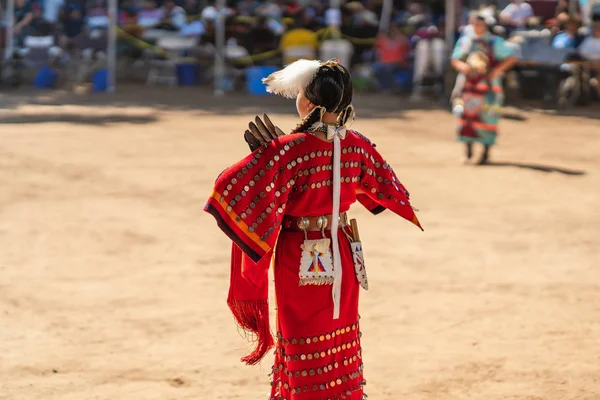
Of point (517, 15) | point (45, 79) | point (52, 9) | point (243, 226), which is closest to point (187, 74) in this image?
point (45, 79)

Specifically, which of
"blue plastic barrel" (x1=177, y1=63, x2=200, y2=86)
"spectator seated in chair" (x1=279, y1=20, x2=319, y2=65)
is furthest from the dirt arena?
"blue plastic barrel" (x1=177, y1=63, x2=200, y2=86)

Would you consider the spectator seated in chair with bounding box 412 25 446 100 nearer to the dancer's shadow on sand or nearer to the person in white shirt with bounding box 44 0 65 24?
the dancer's shadow on sand

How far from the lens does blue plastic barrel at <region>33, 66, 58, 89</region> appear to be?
19.3 meters

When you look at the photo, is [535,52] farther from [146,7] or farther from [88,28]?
[88,28]

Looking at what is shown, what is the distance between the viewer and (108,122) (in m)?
14.3

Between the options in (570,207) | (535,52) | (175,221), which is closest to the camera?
(175,221)

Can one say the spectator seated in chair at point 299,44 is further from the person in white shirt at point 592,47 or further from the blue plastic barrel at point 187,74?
the person in white shirt at point 592,47

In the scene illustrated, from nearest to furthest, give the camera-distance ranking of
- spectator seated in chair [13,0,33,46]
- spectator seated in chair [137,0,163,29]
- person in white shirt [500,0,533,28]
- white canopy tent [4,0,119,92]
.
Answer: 1. person in white shirt [500,0,533,28]
2. white canopy tent [4,0,119,92]
3. spectator seated in chair [13,0,33,46]
4. spectator seated in chair [137,0,163,29]

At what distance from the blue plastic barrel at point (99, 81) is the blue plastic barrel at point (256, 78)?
254 centimetres

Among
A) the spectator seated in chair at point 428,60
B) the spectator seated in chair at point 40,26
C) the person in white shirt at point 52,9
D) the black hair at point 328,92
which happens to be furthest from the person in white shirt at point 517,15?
the black hair at point 328,92

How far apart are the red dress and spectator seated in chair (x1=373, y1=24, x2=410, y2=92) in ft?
47.5

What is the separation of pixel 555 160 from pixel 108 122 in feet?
19.8

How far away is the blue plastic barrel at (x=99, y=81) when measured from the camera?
18.7 metres

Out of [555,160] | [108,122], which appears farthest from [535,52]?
[108,122]
